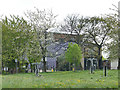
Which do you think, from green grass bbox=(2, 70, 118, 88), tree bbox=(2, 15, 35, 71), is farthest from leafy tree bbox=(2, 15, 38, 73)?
green grass bbox=(2, 70, 118, 88)

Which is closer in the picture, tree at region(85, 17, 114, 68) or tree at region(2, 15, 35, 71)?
tree at region(2, 15, 35, 71)

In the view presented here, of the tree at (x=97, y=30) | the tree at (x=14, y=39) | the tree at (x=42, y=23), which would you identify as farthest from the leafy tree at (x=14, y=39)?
the tree at (x=97, y=30)

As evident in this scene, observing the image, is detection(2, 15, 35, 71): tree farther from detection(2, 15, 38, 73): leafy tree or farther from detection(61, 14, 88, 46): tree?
detection(61, 14, 88, 46): tree

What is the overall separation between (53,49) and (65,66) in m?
7.43

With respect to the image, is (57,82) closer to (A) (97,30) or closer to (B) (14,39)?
(B) (14,39)

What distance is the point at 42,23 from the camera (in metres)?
37.6

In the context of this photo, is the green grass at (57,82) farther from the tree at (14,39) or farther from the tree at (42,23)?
the tree at (42,23)

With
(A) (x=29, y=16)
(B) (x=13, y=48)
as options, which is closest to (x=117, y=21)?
(B) (x=13, y=48)

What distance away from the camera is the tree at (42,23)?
37.0m

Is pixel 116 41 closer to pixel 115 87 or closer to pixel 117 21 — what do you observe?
pixel 117 21

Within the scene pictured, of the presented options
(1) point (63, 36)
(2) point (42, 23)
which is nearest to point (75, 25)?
(1) point (63, 36)

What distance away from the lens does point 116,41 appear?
2839 cm

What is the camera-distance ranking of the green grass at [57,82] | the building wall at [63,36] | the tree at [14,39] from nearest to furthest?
the green grass at [57,82] → the tree at [14,39] → the building wall at [63,36]

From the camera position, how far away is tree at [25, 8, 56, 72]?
1455 inches
